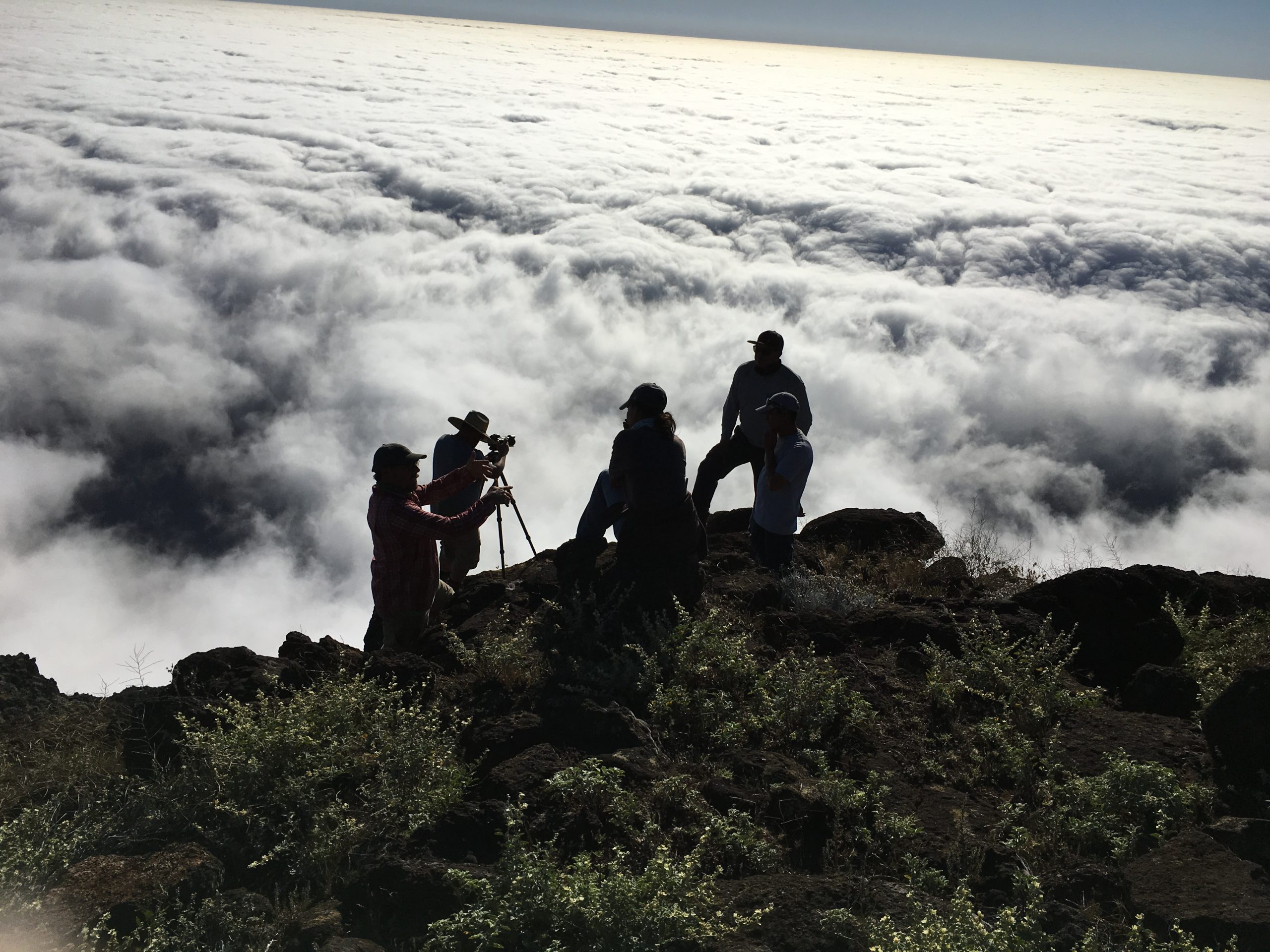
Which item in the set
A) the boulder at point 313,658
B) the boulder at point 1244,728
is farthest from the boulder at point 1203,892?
the boulder at point 313,658

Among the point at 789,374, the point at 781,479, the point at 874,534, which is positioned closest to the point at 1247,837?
A: the point at 781,479

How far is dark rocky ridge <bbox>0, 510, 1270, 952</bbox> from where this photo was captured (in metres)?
3.14

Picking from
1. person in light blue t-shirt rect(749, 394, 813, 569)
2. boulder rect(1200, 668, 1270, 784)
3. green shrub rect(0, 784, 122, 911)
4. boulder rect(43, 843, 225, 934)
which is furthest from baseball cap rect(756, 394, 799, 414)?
green shrub rect(0, 784, 122, 911)

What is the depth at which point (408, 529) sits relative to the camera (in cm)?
479

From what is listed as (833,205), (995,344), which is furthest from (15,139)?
(995,344)

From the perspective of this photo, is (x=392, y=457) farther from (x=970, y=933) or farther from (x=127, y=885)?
(x=970, y=933)

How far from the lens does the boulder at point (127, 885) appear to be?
3.05m

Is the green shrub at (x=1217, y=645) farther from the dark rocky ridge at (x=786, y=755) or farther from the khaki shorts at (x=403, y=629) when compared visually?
the khaki shorts at (x=403, y=629)

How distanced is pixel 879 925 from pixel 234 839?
242 cm

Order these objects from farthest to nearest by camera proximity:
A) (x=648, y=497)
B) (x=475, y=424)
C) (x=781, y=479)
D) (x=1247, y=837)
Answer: (x=475, y=424), (x=781, y=479), (x=648, y=497), (x=1247, y=837)

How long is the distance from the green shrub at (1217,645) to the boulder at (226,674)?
4.75m

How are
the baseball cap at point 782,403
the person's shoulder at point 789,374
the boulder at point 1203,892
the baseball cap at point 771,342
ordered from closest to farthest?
the boulder at point 1203,892 < the baseball cap at point 782,403 < the baseball cap at point 771,342 < the person's shoulder at point 789,374

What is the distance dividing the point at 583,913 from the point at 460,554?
4.19m

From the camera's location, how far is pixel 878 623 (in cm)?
565
